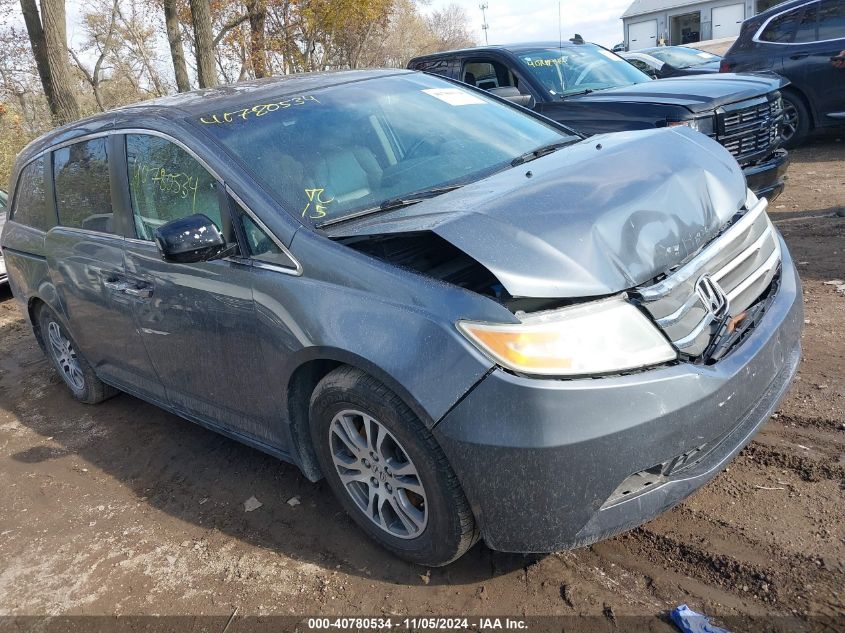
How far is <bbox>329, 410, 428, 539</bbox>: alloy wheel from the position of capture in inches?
103

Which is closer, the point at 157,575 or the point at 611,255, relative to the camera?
the point at 611,255

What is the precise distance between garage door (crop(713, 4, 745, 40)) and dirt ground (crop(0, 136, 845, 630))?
180 ft

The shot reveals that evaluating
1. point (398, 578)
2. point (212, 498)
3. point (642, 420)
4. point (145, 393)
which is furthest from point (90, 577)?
point (642, 420)

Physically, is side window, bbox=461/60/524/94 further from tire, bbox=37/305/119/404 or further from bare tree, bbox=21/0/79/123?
bare tree, bbox=21/0/79/123

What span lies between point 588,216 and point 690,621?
1.36 meters

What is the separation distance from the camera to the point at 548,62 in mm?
7488

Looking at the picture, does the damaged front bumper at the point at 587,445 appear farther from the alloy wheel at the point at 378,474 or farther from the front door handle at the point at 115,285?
the front door handle at the point at 115,285

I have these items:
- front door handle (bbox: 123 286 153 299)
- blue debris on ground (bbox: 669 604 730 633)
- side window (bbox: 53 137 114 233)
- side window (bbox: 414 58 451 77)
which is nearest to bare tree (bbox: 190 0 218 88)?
side window (bbox: 414 58 451 77)

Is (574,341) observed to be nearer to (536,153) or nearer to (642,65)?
(536,153)

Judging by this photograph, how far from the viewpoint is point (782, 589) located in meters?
2.38

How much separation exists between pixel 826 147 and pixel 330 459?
9225mm

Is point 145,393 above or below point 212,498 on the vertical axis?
above

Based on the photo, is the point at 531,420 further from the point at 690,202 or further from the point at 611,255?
the point at 690,202

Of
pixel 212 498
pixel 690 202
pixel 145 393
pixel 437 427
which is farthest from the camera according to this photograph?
pixel 145 393
